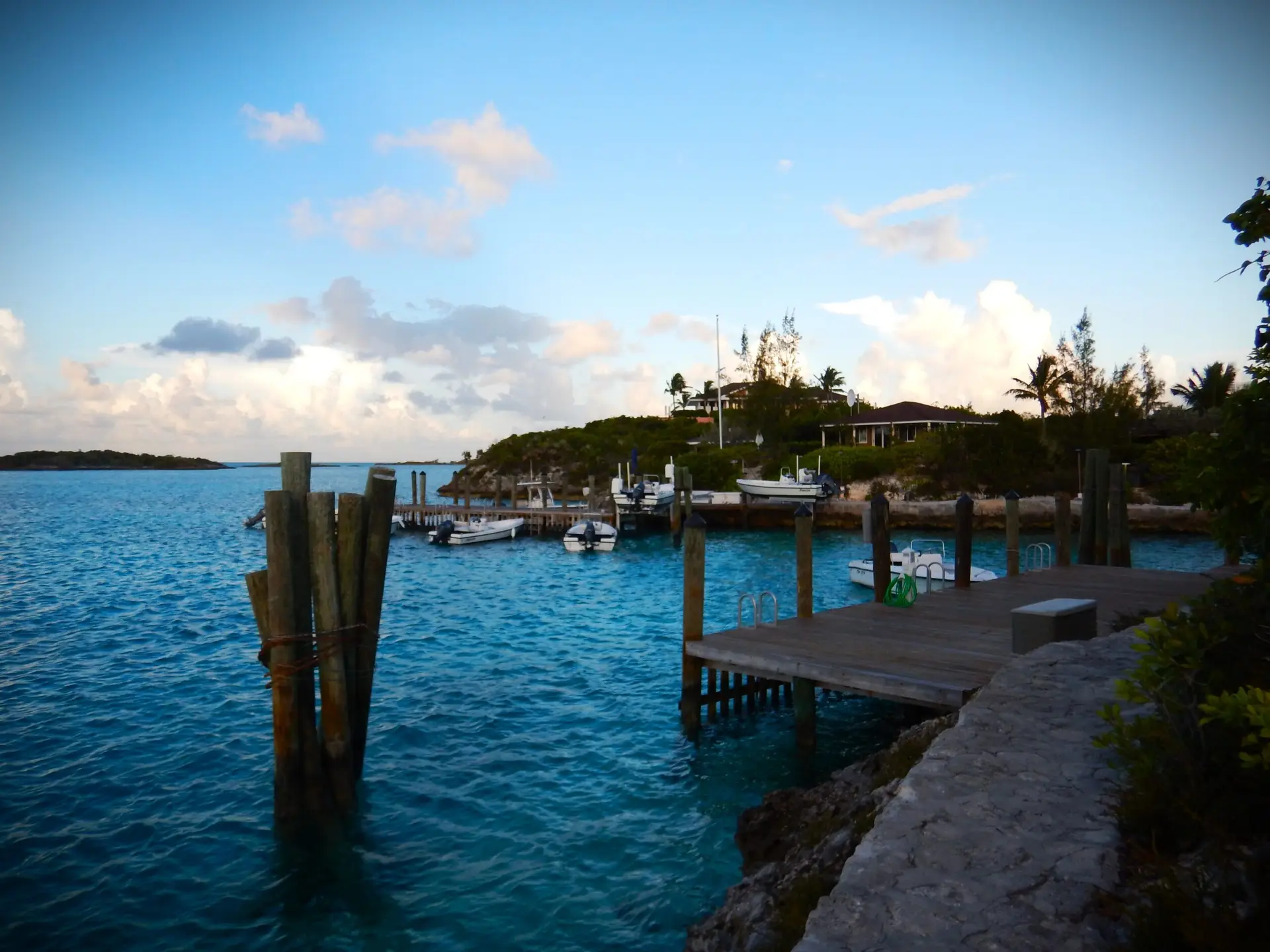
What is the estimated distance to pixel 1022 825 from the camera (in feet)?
15.3

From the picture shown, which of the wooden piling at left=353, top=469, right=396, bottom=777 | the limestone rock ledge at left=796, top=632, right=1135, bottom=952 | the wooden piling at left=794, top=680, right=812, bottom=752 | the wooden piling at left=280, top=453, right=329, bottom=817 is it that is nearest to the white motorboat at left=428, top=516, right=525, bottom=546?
the wooden piling at left=794, top=680, right=812, bottom=752

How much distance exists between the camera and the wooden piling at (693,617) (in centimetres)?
1237

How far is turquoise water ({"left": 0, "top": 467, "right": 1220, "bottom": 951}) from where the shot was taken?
26.6 ft

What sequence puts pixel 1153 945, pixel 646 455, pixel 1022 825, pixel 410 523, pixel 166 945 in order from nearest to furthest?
pixel 1153 945 < pixel 1022 825 < pixel 166 945 < pixel 410 523 < pixel 646 455

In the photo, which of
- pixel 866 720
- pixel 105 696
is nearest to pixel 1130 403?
pixel 866 720

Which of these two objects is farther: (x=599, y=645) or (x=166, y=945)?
(x=599, y=645)

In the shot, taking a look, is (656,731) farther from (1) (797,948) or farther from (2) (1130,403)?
(2) (1130,403)

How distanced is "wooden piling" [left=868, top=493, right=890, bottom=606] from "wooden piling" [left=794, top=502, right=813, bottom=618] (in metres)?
1.95

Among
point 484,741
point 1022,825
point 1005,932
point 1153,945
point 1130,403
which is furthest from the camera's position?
point 1130,403

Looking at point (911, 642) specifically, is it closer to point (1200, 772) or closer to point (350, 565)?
point (1200, 772)

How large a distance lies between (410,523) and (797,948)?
51.3 m

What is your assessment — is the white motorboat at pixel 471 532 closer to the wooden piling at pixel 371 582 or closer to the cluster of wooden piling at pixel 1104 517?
the cluster of wooden piling at pixel 1104 517

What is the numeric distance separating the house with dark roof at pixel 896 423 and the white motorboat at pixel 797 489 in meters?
15.8

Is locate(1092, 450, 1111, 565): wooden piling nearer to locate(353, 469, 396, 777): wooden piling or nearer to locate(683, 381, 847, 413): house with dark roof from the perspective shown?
locate(353, 469, 396, 777): wooden piling
